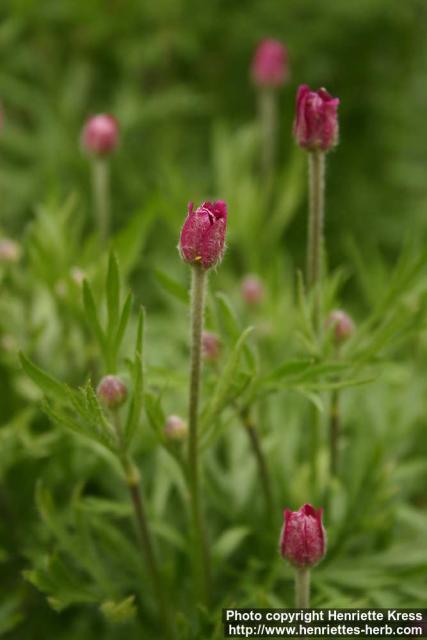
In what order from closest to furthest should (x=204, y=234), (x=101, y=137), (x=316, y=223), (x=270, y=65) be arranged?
1. (x=204, y=234)
2. (x=316, y=223)
3. (x=101, y=137)
4. (x=270, y=65)

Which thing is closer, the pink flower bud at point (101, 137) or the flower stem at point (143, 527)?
the flower stem at point (143, 527)

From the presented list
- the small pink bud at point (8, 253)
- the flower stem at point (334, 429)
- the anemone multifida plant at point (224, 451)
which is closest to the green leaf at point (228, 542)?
the anemone multifida plant at point (224, 451)

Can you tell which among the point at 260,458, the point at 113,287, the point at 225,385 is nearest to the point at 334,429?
the point at 260,458

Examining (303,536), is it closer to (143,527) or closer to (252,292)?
(143,527)

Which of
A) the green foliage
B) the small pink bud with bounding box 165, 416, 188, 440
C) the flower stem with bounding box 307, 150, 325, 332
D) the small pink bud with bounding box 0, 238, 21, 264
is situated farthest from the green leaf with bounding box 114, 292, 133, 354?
the small pink bud with bounding box 0, 238, 21, 264

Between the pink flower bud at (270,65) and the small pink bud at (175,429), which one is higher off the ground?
the pink flower bud at (270,65)

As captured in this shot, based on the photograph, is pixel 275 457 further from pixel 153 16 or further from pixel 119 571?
pixel 153 16

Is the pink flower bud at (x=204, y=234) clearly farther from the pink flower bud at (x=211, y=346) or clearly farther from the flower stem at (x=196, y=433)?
the pink flower bud at (x=211, y=346)
